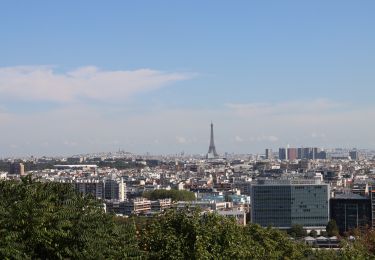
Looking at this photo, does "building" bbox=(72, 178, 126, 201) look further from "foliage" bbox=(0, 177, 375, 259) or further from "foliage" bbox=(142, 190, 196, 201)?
"foliage" bbox=(0, 177, 375, 259)

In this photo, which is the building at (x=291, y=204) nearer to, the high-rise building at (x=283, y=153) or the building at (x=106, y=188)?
the building at (x=106, y=188)

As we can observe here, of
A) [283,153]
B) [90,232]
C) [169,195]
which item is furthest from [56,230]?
[283,153]

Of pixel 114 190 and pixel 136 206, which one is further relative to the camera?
pixel 114 190

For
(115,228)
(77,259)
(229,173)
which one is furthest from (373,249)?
(229,173)

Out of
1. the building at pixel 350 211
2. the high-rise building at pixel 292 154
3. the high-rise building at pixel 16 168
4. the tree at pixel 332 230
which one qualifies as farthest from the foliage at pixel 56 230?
the high-rise building at pixel 292 154

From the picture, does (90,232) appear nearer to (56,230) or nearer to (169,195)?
(56,230)

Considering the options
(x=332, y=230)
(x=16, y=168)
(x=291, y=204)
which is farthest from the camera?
(x=16, y=168)

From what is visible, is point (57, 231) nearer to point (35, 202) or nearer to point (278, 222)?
point (35, 202)

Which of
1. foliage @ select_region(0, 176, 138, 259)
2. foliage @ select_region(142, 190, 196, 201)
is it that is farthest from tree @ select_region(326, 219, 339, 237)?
foliage @ select_region(0, 176, 138, 259)
